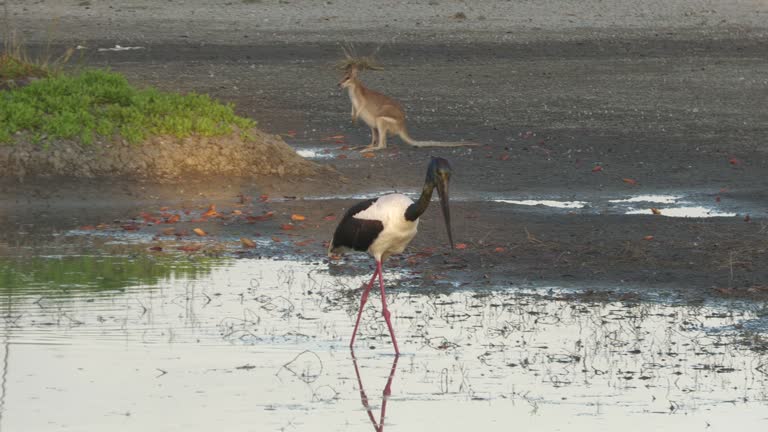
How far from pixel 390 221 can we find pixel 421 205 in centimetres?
26

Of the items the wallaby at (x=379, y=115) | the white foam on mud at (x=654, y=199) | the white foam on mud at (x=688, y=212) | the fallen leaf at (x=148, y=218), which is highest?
the wallaby at (x=379, y=115)

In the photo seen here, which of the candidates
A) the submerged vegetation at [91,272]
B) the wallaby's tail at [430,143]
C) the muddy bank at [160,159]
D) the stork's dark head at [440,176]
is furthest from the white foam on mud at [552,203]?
the stork's dark head at [440,176]

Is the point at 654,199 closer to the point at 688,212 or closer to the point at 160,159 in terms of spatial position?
the point at 688,212

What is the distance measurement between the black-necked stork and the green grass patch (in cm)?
645

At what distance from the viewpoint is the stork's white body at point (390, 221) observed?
1006 centimetres

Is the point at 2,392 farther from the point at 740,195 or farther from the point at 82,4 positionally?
A: the point at 82,4

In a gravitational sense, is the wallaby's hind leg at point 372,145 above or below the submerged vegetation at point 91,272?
above

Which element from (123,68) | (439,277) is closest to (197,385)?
(439,277)

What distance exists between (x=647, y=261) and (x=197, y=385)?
492 centimetres

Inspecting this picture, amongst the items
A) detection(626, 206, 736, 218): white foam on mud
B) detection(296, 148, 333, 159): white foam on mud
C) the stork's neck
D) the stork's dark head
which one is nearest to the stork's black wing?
the stork's neck

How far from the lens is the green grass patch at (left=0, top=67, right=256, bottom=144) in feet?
53.0

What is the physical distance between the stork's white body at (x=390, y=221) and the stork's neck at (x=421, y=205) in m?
0.05

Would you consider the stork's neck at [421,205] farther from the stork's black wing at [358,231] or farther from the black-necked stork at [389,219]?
the stork's black wing at [358,231]

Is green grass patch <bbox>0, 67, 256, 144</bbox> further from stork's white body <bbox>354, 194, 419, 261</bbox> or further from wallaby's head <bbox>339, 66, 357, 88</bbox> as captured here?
stork's white body <bbox>354, 194, 419, 261</bbox>
